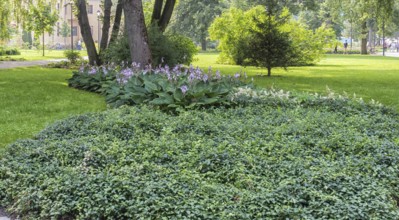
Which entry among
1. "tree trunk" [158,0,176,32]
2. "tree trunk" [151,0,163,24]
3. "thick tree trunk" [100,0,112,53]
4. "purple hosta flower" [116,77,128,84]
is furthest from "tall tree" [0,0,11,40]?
"purple hosta flower" [116,77,128,84]

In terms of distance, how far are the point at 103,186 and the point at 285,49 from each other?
1219cm

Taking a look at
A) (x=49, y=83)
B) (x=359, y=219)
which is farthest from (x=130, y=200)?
(x=49, y=83)

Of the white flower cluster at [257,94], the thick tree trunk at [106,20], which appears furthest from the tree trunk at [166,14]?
the white flower cluster at [257,94]

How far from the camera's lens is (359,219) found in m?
2.98

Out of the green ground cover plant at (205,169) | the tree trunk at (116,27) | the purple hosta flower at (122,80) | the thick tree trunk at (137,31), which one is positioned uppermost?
the tree trunk at (116,27)

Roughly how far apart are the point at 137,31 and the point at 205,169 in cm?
699

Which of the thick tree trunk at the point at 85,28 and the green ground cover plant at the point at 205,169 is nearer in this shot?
the green ground cover plant at the point at 205,169

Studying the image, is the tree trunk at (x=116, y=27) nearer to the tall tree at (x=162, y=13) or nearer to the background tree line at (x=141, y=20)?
the background tree line at (x=141, y=20)

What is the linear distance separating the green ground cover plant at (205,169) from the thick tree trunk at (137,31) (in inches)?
192

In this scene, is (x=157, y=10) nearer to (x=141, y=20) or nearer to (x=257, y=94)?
(x=141, y=20)

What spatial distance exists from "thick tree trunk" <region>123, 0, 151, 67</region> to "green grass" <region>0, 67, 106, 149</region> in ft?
4.76

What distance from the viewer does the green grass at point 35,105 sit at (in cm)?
636

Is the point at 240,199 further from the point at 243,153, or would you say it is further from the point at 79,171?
the point at 79,171

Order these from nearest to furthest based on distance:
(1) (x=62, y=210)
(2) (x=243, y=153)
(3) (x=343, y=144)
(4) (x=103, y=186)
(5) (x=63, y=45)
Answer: (1) (x=62, y=210), (4) (x=103, y=186), (2) (x=243, y=153), (3) (x=343, y=144), (5) (x=63, y=45)
